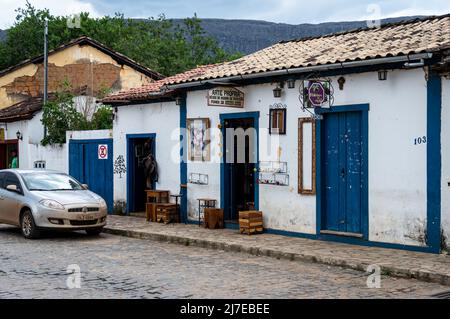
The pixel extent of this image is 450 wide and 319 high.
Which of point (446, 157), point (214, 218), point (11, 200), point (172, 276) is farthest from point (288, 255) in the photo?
point (11, 200)

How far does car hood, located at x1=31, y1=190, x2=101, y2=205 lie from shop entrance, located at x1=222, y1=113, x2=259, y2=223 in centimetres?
306

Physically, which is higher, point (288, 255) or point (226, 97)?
point (226, 97)

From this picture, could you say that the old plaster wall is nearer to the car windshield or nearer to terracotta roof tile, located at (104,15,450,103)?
terracotta roof tile, located at (104,15,450,103)

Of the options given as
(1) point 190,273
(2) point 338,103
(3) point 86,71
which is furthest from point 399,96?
(3) point 86,71

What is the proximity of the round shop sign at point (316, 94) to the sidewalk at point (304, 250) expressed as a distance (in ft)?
8.96

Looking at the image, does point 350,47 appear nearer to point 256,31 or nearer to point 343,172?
point 343,172

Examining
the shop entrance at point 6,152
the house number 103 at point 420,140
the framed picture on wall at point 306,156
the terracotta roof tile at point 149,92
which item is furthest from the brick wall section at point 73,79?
the house number 103 at point 420,140

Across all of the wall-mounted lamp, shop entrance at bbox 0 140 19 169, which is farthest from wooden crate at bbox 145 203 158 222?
shop entrance at bbox 0 140 19 169

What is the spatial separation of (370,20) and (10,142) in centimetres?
1587

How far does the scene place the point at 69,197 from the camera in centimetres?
1430

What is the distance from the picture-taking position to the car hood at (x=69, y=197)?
46.2ft

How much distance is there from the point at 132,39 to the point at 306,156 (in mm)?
39686

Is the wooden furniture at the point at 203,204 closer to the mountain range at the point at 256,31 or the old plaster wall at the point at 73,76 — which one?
the old plaster wall at the point at 73,76

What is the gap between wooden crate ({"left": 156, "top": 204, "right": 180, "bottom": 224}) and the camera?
16438 mm
